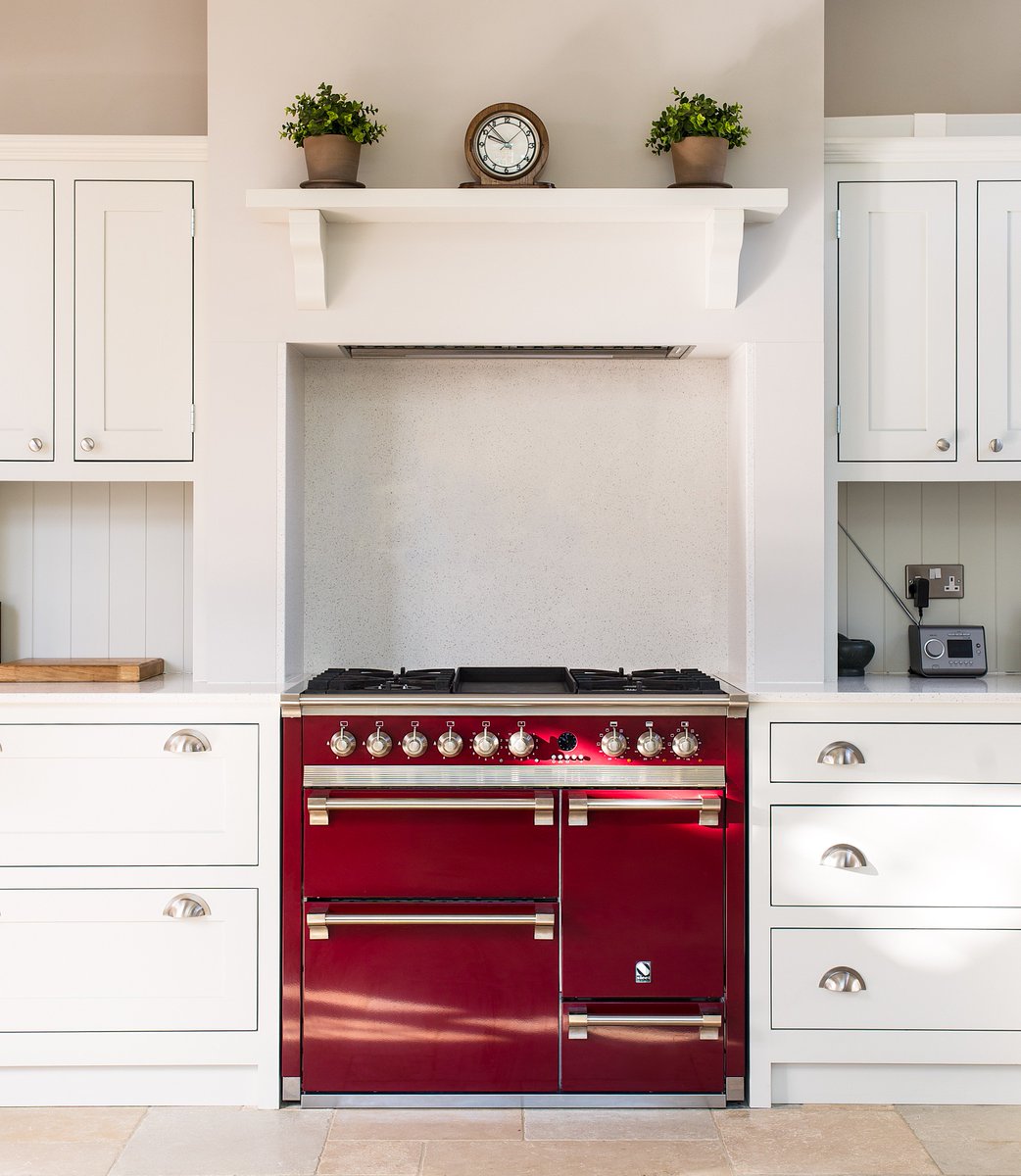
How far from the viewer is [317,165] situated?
2492 mm

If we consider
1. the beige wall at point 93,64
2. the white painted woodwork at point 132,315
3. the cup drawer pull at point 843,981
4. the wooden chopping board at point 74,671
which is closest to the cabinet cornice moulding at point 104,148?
the white painted woodwork at point 132,315

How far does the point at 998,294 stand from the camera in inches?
107

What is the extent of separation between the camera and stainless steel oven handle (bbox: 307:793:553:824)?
94.1 inches

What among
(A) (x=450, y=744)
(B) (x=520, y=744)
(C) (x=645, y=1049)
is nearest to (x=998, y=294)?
(B) (x=520, y=744)

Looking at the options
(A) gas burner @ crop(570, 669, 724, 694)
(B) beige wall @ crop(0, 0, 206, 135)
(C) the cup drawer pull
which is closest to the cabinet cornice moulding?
(B) beige wall @ crop(0, 0, 206, 135)

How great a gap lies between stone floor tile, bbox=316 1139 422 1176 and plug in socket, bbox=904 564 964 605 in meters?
2.01

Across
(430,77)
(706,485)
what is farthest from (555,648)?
(430,77)

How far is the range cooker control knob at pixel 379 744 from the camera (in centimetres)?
238

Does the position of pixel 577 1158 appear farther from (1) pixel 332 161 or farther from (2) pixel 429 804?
(1) pixel 332 161

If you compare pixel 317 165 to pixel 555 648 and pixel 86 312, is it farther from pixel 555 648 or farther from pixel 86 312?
pixel 555 648

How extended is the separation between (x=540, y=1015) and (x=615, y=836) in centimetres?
44

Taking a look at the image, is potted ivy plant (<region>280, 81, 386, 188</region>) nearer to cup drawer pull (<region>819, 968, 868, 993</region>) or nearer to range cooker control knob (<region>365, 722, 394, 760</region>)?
range cooker control knob (<region>365, 722, 394, 760</region>)

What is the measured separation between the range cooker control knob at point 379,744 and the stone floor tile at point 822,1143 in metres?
1.12

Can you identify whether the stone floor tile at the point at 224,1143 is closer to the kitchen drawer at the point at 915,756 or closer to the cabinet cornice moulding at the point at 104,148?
the kitchen drawer at the point at 915,756
